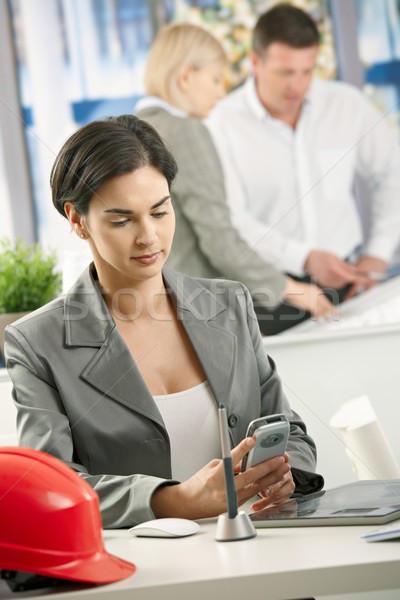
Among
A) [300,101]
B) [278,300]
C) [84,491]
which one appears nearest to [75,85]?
[300,101]

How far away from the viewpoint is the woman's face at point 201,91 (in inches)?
113

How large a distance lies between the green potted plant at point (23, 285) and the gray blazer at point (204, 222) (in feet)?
2.26

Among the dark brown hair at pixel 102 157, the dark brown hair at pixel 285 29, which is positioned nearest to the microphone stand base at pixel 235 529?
the dark brown hair at pixel 102 157

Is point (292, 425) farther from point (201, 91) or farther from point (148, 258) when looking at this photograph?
point (201, 91)

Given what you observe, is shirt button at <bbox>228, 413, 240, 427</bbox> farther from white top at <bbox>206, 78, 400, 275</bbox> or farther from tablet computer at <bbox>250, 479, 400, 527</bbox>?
white top at <bbox>206, 78, 400, 275</bbox>

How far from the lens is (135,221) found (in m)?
1.50

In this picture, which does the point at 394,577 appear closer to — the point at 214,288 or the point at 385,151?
the point at 214,288

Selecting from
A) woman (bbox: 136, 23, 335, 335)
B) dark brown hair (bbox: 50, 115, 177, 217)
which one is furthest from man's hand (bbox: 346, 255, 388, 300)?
dark brown hair (bbox: 50, 115, 177, 217)

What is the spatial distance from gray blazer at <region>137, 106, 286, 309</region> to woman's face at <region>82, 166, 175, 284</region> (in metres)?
1.32

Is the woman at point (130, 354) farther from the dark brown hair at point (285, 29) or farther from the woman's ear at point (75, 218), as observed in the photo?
the dark brown hair at point (285, 29)

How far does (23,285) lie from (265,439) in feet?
3.79

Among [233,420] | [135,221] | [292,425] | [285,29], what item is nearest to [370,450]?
[292,425]

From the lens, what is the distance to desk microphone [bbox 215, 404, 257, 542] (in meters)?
1.08

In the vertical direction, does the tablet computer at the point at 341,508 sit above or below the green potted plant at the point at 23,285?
below
